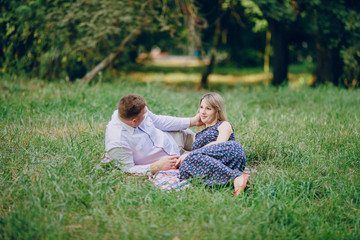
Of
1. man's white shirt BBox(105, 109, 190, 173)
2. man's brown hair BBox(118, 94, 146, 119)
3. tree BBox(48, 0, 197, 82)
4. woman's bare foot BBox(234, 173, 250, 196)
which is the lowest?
woman's bare foot BBox(234, 173, 250, 196)

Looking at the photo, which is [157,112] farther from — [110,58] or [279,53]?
[279,53]

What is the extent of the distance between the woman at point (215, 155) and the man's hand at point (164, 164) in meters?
0.11

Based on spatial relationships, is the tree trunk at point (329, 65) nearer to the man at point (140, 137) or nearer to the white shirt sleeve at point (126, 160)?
the man at point (140, 137)

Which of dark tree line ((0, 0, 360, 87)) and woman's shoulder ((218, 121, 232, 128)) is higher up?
dark tree line ((0, 0, 360, 87))

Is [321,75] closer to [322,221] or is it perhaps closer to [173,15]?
[173,15]

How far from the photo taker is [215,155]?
136 inches

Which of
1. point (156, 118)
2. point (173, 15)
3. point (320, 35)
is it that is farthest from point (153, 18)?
point (156, 118)

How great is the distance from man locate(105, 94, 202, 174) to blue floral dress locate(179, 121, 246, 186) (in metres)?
0.27

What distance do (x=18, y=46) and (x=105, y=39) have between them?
2383 millimetres

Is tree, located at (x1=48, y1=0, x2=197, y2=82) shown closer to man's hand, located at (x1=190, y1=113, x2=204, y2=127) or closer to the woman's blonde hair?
man's hand, located at (x1=190, y1=113, x2=204, y2=127)

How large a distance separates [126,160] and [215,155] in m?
0.98

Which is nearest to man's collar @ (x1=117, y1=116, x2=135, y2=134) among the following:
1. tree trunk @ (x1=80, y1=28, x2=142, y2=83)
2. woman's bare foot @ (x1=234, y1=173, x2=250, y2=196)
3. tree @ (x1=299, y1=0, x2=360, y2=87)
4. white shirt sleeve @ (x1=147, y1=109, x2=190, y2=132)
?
white shirt sleeve @ (x1=147, y1=109, x2=190, y2=132)

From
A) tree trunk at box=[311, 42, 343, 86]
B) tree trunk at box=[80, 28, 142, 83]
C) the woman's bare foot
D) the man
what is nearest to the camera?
the woman's bare foot

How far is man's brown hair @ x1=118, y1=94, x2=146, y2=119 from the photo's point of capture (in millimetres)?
3379
